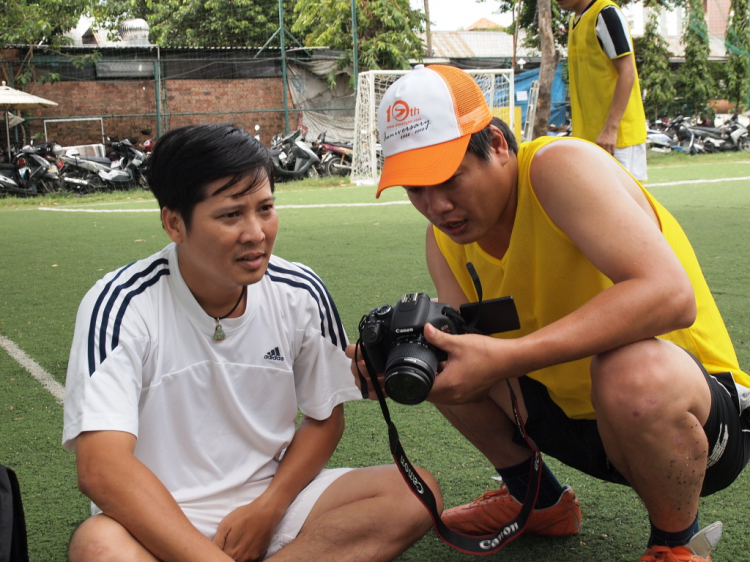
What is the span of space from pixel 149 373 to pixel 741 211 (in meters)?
7.36

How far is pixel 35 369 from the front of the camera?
3568 millimetres

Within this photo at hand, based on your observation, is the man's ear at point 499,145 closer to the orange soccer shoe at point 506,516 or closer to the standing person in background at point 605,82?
the orange soccer shoe at point 506,516

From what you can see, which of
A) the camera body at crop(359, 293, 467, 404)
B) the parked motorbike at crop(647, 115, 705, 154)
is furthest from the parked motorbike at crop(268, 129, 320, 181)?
the camera body at crop(359, 293, 467, 404)

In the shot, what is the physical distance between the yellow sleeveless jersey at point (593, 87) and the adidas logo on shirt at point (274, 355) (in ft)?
10.3

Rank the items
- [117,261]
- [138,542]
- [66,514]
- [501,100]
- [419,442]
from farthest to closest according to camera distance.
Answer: [501,100], [117,261], [419,442], [66,514], [138,542]

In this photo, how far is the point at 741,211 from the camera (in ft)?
25.9

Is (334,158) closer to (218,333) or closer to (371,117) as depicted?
(371,117)

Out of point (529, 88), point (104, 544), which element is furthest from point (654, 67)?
point (104, 544)

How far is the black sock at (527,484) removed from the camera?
6.88 feet

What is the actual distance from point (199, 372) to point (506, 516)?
0.90m

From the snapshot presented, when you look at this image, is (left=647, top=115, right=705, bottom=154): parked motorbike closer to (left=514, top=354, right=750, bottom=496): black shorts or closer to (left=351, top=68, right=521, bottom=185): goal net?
(left=351, top=68, right=521, bottom=185): goal net

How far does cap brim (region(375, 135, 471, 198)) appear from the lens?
1776 millimetres

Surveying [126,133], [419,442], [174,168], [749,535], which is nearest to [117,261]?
[419,442]

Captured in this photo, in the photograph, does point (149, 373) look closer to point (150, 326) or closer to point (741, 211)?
point (150, 326)
